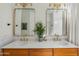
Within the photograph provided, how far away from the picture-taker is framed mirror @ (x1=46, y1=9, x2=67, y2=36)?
924 millimetres

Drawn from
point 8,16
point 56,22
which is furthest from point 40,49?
point 8,16

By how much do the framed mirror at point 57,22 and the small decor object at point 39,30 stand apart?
0.05 meters

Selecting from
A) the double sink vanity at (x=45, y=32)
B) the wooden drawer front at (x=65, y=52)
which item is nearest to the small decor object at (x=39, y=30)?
the double sink vanity at (x=45, y=32)

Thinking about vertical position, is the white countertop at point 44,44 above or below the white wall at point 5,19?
below

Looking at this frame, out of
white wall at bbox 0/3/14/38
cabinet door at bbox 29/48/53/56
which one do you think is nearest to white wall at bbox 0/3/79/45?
white wall at bbox 0/3/14/38

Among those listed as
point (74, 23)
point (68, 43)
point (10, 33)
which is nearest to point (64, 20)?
point (74, 23)

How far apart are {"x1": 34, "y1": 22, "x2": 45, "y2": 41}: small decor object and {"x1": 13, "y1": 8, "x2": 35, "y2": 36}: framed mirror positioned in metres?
0.03

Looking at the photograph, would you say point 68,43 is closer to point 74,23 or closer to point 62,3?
point 74,23

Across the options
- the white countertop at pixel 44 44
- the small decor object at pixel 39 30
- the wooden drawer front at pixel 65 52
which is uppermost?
the small decor object at pixel 39 30

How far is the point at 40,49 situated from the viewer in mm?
918

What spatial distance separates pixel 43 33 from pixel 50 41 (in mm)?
83

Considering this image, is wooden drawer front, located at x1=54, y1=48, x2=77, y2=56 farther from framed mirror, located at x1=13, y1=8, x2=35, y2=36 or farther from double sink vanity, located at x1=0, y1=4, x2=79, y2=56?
framed mirror, located at x1=13, y1=8, x2=35, y2=36

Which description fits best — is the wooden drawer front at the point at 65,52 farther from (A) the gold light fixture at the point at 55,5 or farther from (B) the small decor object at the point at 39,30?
(A) the gold light fixture at the point at 55,5

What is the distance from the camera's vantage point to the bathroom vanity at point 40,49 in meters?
0.91
